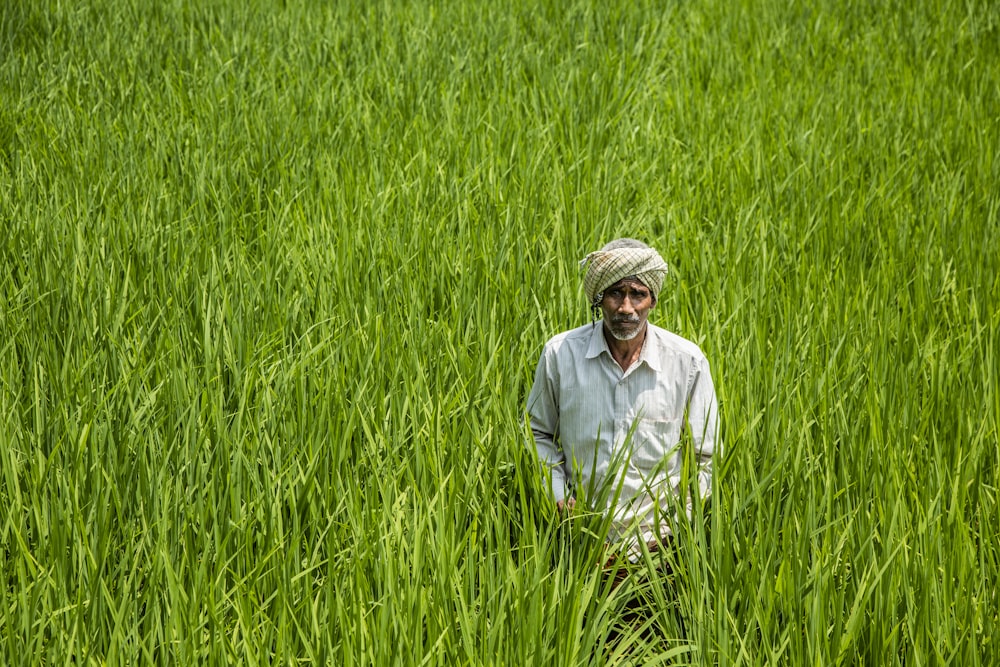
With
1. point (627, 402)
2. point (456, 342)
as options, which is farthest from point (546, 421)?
point (456, 342)

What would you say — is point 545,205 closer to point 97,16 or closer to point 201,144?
point 201,144

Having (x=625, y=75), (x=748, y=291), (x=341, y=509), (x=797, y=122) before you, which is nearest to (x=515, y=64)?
(x=625, y=75)

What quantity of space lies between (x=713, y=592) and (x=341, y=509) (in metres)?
0.68

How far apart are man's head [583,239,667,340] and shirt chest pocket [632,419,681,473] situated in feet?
0.65

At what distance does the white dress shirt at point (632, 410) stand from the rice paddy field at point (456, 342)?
0.28 feet

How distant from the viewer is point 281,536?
5.92ft

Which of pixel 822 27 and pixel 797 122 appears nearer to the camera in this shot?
pixel 797 122

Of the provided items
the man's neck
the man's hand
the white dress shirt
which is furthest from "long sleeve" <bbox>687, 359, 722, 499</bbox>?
the man's hand

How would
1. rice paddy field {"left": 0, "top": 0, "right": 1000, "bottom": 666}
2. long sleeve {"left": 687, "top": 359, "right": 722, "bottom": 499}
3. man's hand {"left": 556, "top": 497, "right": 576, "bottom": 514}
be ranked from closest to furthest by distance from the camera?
rice paddy field {"left": 0, "top": 0, "right": 1000, "bottom": 666} → man's hand {"left": 556, "top": 497, "right": 576, "bottom": 514} → long sleeve {"left": 687, "top": 359, "right": 722, "bottom": 499}

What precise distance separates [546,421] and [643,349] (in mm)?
254

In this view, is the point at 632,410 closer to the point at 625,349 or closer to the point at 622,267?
the point at 625,349

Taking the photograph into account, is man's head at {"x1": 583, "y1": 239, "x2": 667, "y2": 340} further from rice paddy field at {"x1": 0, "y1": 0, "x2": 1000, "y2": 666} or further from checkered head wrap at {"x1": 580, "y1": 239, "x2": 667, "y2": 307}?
rice paddy field at {"x1": 0, "y1": 0, "x2": 1000, "y2": 666}

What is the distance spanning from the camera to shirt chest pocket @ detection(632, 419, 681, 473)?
200 centimetres

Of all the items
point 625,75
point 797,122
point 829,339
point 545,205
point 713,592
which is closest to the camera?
point 713,592
